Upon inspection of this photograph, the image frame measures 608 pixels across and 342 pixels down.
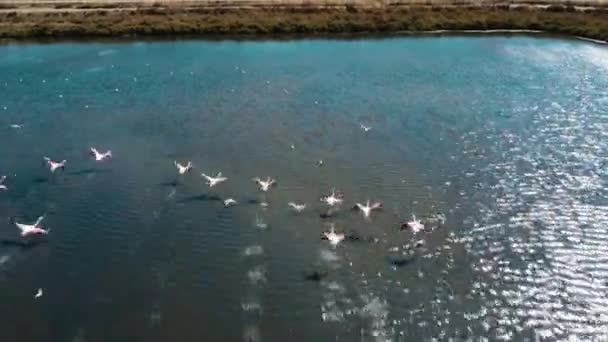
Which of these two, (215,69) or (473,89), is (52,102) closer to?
(215,69)

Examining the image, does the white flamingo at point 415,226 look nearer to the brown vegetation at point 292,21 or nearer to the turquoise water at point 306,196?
the turquoise water at point 306,196

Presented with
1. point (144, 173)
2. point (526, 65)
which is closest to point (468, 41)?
point (526, 65)

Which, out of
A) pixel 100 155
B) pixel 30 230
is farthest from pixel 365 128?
pixel 30 230

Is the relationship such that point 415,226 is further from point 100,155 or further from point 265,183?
point 100,155

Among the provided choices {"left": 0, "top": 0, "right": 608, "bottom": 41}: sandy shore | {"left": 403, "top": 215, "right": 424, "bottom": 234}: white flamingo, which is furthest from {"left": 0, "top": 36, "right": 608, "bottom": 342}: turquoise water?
{"left": 0, "top": 0, "right": 608, "bottom": 41}: sandy shore

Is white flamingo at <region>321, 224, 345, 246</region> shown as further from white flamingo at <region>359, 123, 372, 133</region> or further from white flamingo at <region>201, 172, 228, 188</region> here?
white flamingo at <region>359, 123, 372, 133</region>

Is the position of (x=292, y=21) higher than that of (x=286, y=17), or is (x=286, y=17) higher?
(x=286, y=17)
